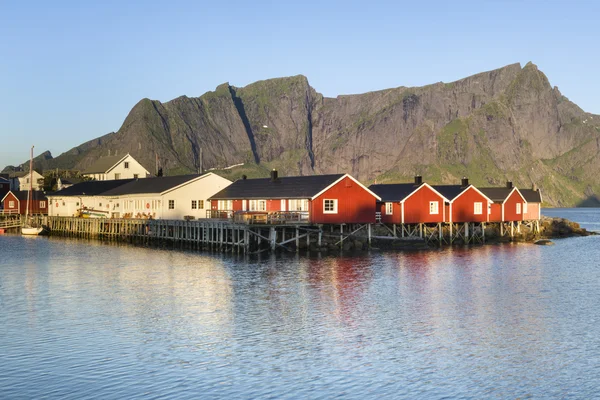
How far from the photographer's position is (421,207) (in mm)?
76625

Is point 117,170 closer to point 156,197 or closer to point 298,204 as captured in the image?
point 156,197

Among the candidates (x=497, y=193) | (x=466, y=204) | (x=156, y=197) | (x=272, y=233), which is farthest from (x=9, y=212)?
(x=497, y=193)

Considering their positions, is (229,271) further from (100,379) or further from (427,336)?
(100,379)

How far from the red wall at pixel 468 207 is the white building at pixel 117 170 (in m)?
73.5

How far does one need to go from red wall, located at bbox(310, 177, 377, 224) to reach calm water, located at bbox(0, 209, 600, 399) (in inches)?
432

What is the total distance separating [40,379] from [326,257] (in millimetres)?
40552

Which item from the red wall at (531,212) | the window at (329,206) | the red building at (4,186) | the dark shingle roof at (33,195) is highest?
the red building at (4,186)

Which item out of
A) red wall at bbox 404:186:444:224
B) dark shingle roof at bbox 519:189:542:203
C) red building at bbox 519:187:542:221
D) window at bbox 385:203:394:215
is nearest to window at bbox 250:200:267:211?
window at bbox 385:203:394:215

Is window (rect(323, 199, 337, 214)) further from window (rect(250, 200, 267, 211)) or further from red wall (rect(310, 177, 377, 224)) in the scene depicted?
window (rect(250, 200, 267, 211))

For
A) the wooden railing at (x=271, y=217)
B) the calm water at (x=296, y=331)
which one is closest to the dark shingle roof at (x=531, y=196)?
the calm water at (x=296, y=331)

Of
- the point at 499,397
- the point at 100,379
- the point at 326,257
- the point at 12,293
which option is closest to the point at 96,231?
the point at 326,257

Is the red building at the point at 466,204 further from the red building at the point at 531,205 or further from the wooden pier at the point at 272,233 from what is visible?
the red building at the point at 531,205

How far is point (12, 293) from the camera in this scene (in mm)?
41062

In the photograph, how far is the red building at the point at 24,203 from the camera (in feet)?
388
